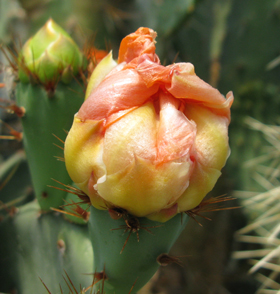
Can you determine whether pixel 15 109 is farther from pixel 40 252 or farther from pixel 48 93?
pixel 40 252

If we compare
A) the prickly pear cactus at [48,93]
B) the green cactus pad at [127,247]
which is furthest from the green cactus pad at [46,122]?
the green cactus pad at [127,247]

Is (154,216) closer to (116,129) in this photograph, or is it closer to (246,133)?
(116,129)

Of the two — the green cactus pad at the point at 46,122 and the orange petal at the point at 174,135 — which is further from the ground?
the orange petal at the point at 174,135

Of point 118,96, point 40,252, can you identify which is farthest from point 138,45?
point 40,252

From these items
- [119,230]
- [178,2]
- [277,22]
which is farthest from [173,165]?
[277,22]

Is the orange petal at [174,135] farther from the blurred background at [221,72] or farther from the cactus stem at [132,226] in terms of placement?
the blurred background at [221,72]

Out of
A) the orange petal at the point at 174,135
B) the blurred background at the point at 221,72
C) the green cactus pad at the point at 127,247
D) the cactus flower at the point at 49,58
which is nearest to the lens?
the orange petal at the point at 174,135
